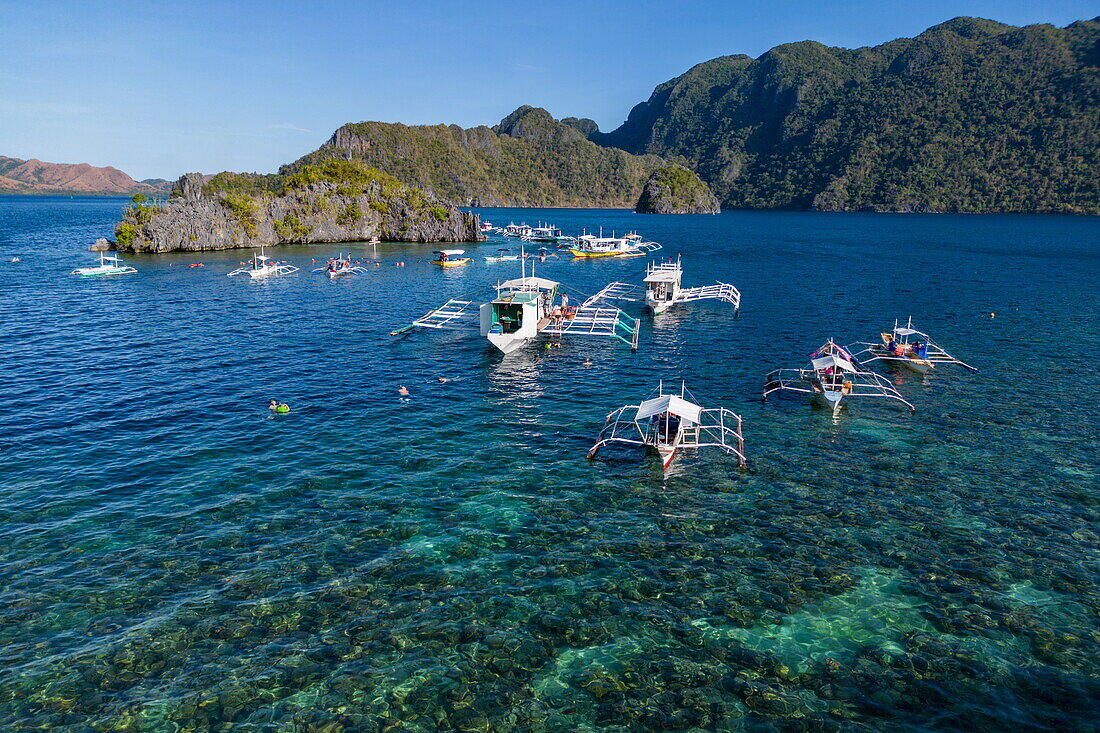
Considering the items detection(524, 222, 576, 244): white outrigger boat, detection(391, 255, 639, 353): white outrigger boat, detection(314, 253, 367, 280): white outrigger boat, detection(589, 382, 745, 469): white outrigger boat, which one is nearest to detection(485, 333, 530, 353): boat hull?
detection(391, 255, 639, 353): white outrigger boat

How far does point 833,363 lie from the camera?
41.9 m

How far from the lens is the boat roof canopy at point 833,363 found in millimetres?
41375

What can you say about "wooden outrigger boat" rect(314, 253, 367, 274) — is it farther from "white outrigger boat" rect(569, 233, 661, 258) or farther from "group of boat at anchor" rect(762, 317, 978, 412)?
"group of boat at anchor" rect(762, 317, 978, 412)

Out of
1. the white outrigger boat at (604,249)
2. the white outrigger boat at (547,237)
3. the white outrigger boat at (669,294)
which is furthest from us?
the white outrigger boat at (547,237)

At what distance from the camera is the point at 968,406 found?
4119cm

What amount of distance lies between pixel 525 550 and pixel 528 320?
36.5m

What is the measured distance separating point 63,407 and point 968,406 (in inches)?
2555

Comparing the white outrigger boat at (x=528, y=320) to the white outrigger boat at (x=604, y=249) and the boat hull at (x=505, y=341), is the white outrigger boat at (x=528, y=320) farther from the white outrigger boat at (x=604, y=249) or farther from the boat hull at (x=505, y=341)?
the white outrigger boat at (x=604, y=249)

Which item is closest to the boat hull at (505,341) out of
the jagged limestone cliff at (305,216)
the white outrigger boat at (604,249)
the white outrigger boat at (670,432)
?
the white outrigger boat at (670,432)

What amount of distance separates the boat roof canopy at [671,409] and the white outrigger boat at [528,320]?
2355 cm

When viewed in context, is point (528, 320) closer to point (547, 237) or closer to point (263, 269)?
point (263, 269)

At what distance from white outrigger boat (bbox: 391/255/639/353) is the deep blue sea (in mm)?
5071

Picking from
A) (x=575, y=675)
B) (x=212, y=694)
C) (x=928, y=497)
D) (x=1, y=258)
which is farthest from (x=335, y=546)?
(x=1, y=258)

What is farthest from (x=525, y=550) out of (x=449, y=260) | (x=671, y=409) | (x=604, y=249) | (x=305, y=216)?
(x=305, y=216)
